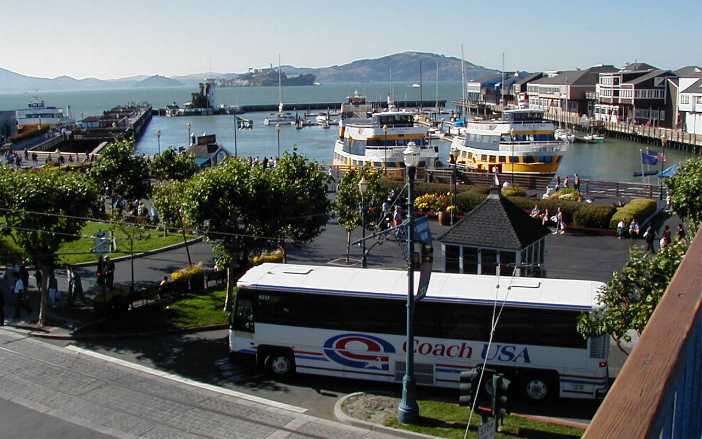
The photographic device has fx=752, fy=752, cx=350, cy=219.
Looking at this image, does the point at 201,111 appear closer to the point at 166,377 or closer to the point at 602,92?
the point at 602,92

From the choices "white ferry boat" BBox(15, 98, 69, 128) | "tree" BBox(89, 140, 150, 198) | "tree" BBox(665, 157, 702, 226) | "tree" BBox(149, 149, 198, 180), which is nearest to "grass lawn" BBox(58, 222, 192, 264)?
"tree" BBox(89, 140, 150, 198)

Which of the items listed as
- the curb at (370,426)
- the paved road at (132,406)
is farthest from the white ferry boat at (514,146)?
the curb at (370,426)

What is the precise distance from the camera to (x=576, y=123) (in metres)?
108

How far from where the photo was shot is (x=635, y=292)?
12977 millimetres

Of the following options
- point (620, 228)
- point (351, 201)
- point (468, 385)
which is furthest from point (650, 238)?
point (468, 385)

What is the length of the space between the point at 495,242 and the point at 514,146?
1307 inches

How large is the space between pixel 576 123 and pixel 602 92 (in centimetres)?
594

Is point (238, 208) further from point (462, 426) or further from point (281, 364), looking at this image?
point (462, 426)

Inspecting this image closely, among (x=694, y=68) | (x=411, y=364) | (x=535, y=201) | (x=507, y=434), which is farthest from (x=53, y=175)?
(x=694, y=68)

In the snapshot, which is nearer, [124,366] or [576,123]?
[124,366]

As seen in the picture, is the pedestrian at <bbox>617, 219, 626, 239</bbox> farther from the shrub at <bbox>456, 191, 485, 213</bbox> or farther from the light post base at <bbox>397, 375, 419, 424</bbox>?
the light post base at <bbox>397, 375, 419, 424</bbox>

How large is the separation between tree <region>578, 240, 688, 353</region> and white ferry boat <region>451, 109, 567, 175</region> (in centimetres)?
4015

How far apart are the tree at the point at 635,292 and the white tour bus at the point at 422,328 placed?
5.54ft

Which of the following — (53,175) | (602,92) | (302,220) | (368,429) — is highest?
(602,92)
